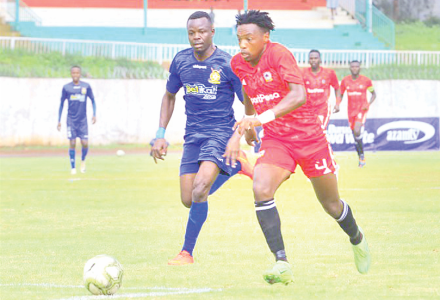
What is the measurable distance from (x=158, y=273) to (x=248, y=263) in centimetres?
96

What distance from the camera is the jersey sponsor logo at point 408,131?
3077 centimetres

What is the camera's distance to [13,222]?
40.7 feet

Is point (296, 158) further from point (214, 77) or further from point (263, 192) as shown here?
point (214, 77)

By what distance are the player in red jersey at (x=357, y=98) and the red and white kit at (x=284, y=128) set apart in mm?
15999

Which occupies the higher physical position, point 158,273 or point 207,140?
point 207,140

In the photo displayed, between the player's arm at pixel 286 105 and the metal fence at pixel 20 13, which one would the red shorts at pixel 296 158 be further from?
the metal fence at pixel 20 13

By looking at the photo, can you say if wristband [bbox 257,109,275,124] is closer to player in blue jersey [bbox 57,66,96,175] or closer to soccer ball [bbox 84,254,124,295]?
soccer ball [bbox 84,254,124,295]

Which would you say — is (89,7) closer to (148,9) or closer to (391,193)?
(148,9)

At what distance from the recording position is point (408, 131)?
31.0m

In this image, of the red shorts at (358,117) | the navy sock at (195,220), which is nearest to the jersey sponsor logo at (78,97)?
the red shorts at (358,117)

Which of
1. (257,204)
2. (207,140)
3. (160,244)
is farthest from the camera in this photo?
(160,244)

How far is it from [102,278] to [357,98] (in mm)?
18209

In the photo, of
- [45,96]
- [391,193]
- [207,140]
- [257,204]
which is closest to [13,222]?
[207,140]

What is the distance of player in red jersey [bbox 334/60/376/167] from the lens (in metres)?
23.9
